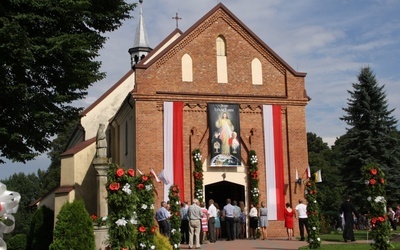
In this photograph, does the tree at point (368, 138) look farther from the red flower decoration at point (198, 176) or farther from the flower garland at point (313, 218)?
the flower garland at point (313, 218)

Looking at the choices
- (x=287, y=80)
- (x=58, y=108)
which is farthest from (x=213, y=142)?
(x=58, y=108)

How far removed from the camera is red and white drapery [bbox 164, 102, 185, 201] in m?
23.7

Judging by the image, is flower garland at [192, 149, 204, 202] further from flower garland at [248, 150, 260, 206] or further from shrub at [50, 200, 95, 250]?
shrub at [50, 200, 95, 250]

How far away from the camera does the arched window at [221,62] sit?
82.9ft

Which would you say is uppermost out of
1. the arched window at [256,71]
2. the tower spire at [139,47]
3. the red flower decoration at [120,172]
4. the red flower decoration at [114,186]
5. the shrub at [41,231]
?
the tower spire at [139,47]

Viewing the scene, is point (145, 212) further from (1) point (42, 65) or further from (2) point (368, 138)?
(2) point (368, 138)

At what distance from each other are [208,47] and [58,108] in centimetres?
1226

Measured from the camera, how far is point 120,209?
37.8ft

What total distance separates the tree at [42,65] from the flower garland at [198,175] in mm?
9532

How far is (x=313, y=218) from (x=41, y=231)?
15573 millimetres

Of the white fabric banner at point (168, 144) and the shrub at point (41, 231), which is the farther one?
the shrub at point (41, 231)

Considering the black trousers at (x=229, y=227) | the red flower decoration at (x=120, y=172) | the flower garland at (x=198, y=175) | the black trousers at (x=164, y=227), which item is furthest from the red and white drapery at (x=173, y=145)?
the red flower decoration at (x=120, y=172)

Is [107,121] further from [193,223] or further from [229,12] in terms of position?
[193,223]

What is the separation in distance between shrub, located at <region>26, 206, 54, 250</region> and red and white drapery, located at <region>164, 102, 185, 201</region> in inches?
292
